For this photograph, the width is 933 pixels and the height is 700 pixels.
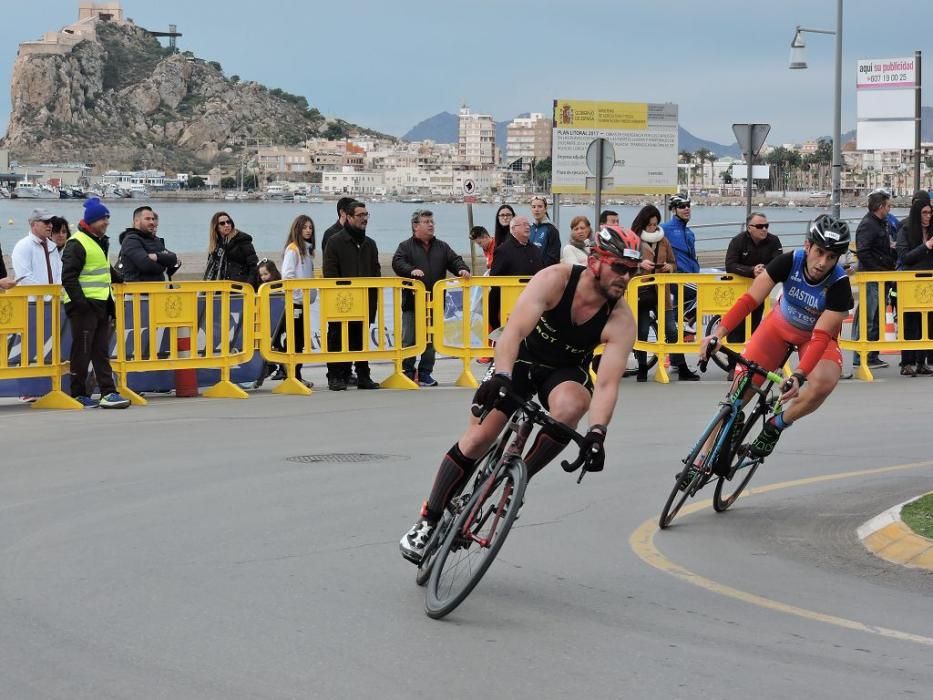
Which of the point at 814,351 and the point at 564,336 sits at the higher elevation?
the point at 564,336

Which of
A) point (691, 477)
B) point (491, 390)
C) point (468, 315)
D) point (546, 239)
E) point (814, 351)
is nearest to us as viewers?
point (491, 390)

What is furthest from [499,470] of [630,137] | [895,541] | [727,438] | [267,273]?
[630,137]

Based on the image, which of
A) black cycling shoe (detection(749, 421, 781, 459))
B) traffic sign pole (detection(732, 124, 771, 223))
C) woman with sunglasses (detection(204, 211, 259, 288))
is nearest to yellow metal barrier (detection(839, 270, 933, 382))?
woman with sunglasses (detection(204, 211, 259, 288))

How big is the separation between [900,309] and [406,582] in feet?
41.5

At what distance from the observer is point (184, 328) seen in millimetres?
16906

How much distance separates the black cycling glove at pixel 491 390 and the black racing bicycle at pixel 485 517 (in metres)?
0.19

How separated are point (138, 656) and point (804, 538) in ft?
14.7

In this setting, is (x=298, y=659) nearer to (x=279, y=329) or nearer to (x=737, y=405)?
(x=737, y=405)

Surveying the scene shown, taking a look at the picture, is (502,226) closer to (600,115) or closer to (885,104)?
(600,115)

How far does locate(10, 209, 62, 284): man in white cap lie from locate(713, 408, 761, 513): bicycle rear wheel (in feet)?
30.0

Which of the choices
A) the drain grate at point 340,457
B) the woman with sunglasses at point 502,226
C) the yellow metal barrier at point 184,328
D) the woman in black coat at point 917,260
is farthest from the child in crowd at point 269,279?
the woman in black coat at point 917,260

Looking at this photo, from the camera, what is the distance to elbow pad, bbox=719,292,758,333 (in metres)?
9.95

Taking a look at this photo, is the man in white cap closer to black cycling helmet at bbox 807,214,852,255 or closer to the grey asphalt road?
the grey asphalt road

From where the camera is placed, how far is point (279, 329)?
18.0 m
